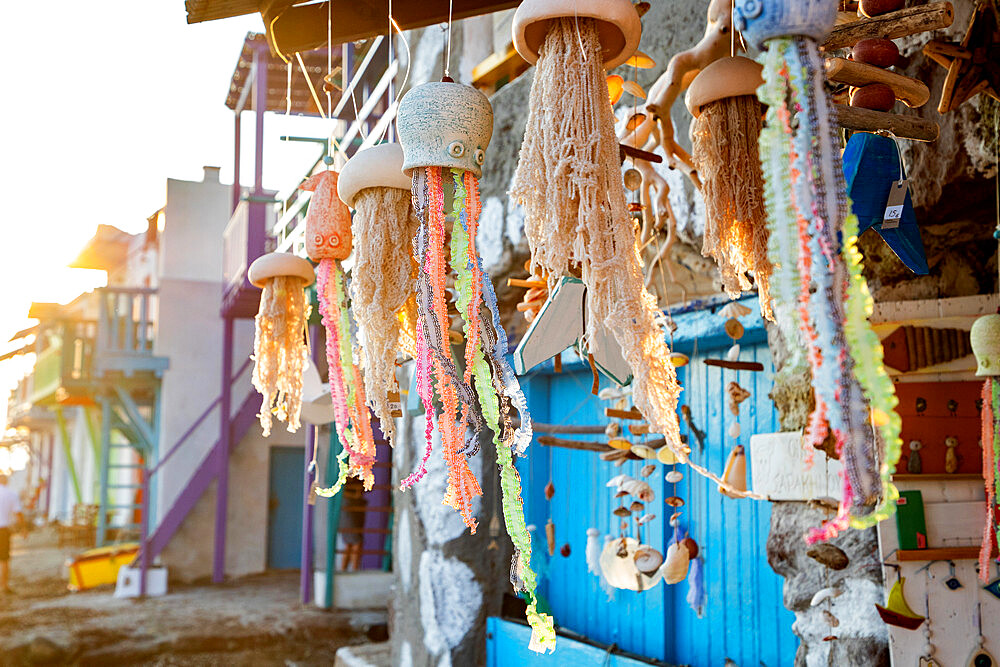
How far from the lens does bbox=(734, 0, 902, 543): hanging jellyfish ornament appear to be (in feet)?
2.87

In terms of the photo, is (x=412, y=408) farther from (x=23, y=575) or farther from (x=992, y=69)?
(x=23, y=575)

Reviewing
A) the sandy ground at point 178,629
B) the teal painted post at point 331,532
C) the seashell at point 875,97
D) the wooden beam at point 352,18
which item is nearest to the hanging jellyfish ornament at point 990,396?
the seashell at point 875,97

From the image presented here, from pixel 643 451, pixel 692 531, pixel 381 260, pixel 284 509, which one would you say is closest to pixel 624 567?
pixel 643 451

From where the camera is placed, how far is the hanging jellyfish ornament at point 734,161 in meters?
1.39

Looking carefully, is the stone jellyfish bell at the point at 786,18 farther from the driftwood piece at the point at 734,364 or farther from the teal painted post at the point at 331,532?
the teal painted post at the point at 331,532

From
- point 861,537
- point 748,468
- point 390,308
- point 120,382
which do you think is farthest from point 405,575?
point 120,382

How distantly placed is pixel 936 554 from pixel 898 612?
19 cm

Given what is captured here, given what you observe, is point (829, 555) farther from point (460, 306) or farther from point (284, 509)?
point (284, 509)

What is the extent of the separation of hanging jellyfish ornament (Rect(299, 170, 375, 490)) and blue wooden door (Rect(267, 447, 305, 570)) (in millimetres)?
8463

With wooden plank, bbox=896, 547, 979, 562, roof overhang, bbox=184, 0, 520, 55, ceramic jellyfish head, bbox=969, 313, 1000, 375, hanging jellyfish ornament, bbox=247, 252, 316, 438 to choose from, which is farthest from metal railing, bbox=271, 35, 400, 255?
wooden plank, bbox=896, 547, 979, 562

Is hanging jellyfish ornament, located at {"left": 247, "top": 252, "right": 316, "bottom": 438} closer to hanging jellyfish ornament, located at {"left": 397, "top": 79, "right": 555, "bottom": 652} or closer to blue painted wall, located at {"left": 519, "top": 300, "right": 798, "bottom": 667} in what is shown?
hanging jellyfish ornament, located at {"left": 397, "top": 79, "right": 555, "bottom": 652}

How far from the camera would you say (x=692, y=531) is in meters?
3.65

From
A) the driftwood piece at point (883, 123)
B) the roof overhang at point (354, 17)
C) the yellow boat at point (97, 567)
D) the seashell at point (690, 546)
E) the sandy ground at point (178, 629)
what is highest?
the roof overhang at point (354, 17)

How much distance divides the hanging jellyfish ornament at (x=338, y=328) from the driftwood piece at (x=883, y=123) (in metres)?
1.05
